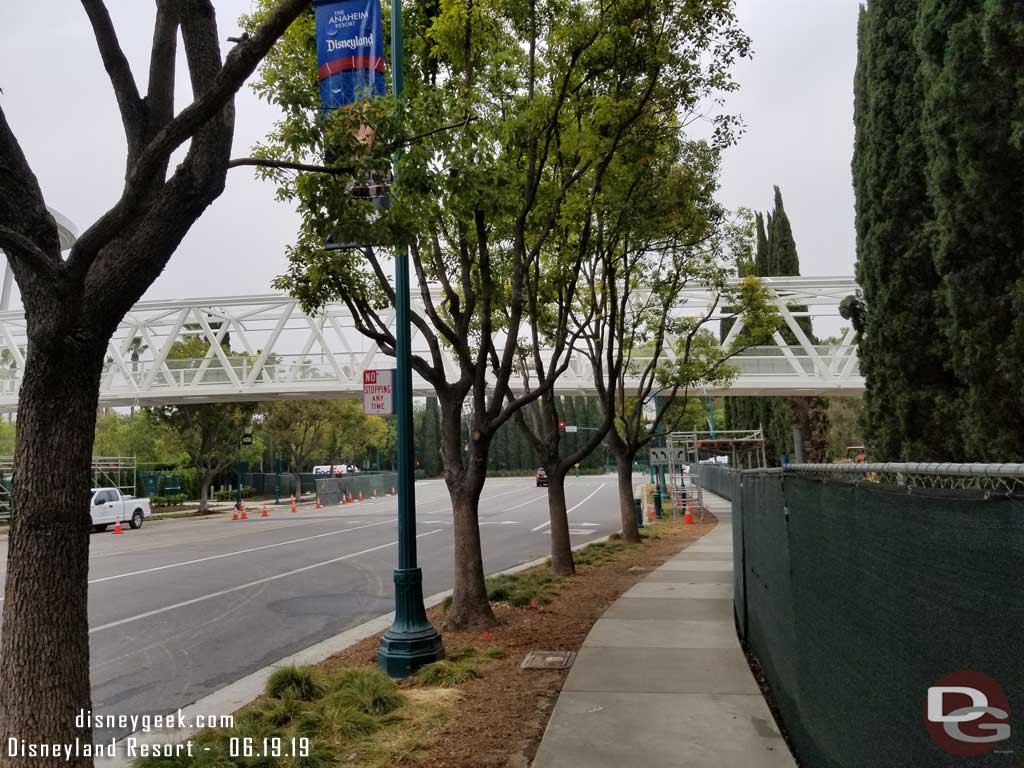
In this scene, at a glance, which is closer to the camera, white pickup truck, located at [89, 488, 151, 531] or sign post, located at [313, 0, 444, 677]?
sign post, located at [313, 0, 444, 677]

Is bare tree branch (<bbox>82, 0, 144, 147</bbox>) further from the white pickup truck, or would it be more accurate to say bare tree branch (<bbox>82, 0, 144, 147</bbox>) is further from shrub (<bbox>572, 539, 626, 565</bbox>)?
the white pickup truck

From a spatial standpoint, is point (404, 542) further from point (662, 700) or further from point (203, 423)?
point (203, 423)

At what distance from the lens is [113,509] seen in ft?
96.3

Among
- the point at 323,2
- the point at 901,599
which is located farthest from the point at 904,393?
the point at 901,599

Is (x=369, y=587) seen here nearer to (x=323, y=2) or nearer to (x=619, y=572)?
(x=619, y=572)

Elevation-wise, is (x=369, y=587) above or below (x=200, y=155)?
below

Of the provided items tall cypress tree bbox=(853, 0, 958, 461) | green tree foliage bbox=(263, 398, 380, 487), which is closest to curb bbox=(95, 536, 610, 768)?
tall cypress tree bbox=(853, 0, 958, 461)

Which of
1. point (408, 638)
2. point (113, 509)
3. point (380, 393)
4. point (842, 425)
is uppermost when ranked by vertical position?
point (380, 393)

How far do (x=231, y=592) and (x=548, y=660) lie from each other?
7185 mm

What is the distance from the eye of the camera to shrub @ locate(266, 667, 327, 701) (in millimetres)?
6309

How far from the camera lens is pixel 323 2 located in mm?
7586

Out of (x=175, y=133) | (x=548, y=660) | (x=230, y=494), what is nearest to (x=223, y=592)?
(x=548, y=660)

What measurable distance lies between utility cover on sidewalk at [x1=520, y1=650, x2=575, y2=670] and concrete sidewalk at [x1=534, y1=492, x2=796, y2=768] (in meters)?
0.16

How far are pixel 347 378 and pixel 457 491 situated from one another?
2376 centimetres
